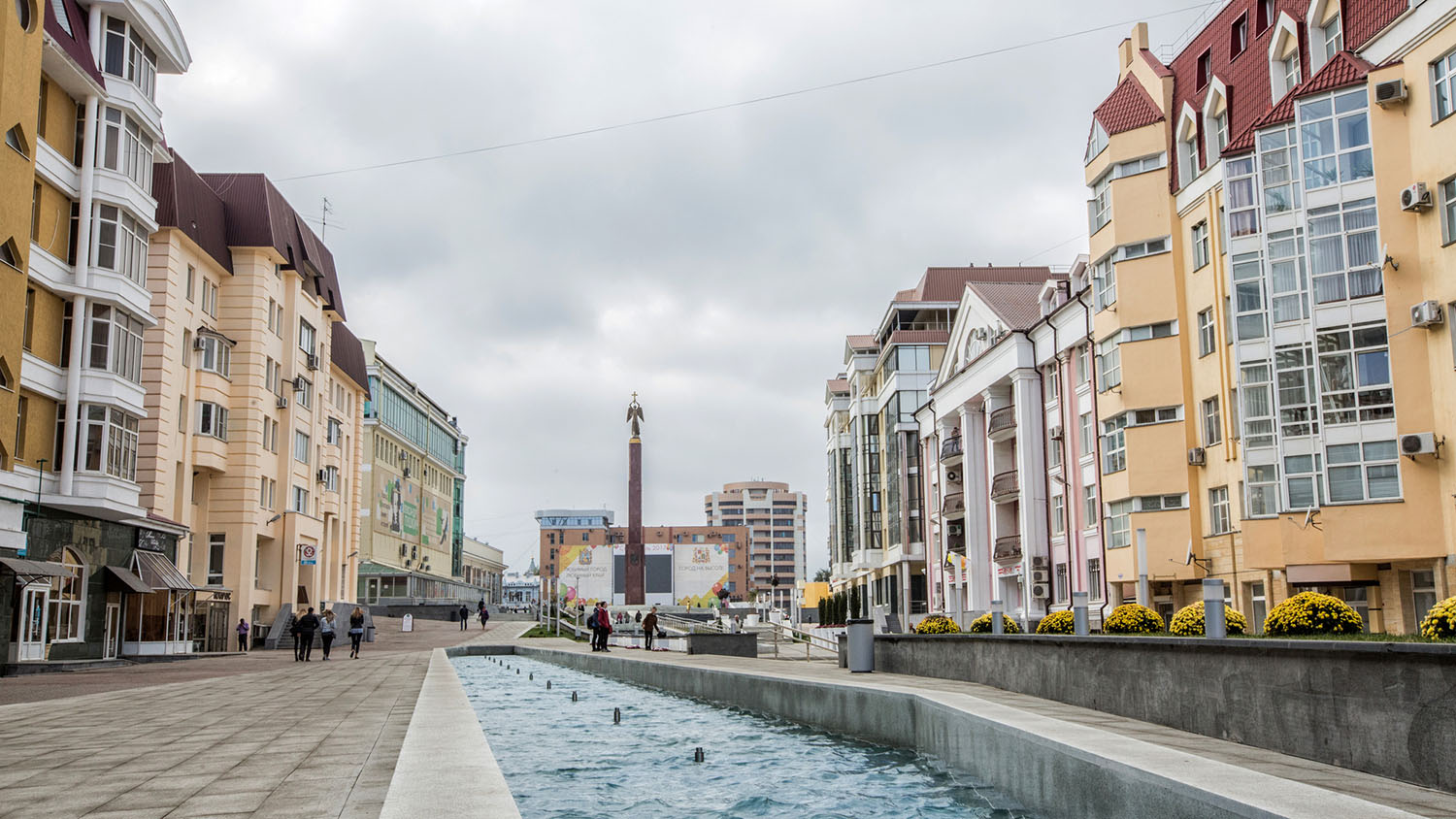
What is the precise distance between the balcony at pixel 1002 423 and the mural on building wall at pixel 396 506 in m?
52.3

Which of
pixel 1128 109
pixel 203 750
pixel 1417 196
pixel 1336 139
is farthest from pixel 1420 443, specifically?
pixel 203 750

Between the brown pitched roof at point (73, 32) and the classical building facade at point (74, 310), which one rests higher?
the brown pitched roof at point (73, 32)

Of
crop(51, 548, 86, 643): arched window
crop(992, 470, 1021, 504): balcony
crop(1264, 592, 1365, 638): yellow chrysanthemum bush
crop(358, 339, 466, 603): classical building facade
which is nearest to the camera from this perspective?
crop(1264, 592, 1365, 638): yellow chrysanthemum bush

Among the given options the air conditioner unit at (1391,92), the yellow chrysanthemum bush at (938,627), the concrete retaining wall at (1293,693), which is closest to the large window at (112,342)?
the yellow chrysanthemum bush at (938,627)

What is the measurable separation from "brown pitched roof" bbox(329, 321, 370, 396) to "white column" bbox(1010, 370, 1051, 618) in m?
35.3

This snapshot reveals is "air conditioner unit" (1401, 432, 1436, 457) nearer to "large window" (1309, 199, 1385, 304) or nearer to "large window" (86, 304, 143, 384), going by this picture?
"large window" (1309, 199, 1385, 304)

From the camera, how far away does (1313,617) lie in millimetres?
12336

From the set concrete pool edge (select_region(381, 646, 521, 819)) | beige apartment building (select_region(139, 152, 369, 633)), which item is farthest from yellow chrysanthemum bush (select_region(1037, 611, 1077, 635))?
beige apartment building (select_region(139, 152, 369, 633))

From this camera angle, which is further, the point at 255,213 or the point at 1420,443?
the point at 255,213

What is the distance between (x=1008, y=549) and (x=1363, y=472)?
2183cm

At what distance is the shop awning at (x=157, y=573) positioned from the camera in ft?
121

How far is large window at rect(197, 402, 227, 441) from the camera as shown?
44844 mm

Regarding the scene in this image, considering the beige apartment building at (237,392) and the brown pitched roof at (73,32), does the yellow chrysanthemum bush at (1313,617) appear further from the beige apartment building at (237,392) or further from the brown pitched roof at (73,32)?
the beige apartment building at (237,392)

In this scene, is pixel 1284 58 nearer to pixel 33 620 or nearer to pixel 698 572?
pixel 33 620
